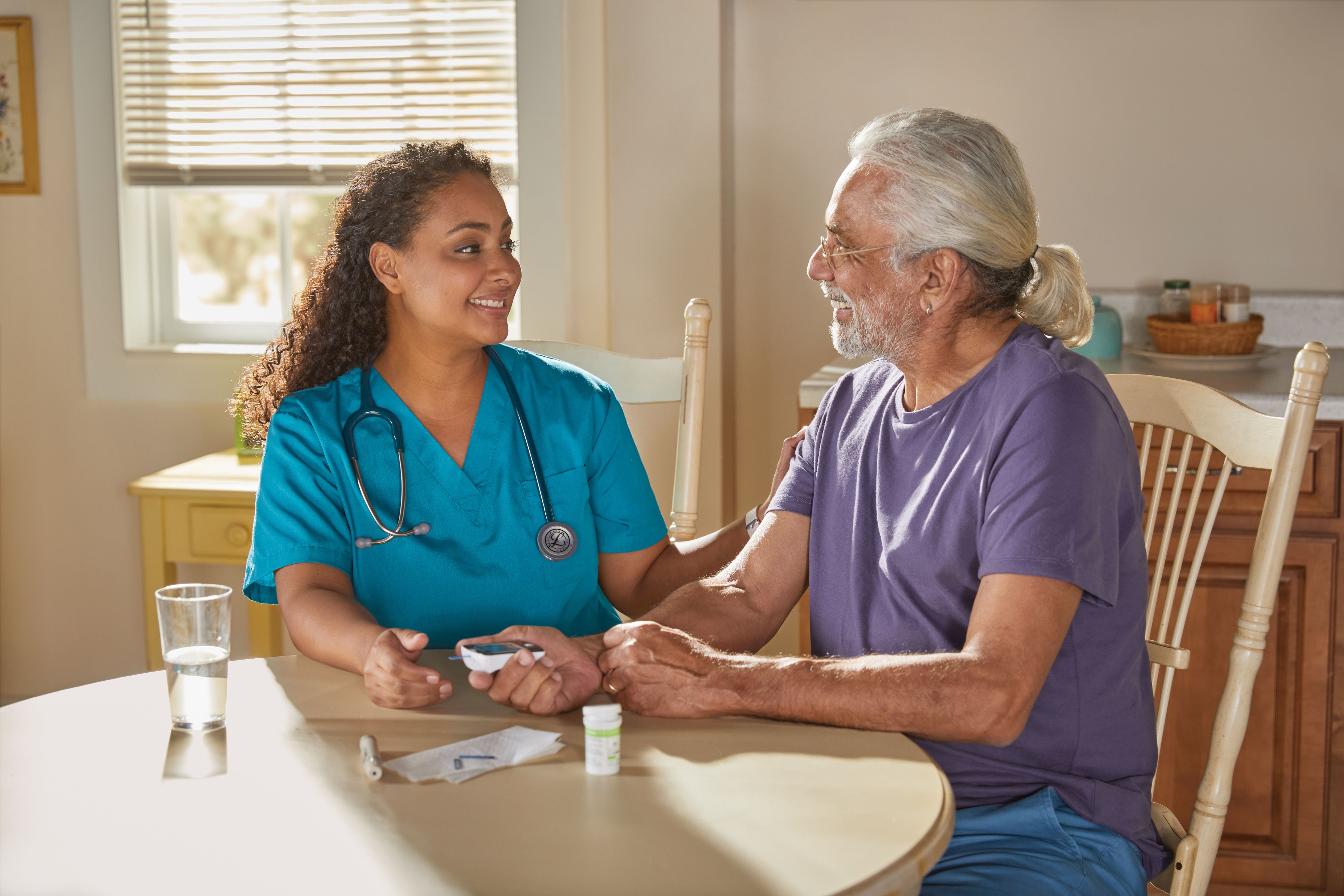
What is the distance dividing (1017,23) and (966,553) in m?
1.75

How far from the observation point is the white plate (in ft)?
7.61

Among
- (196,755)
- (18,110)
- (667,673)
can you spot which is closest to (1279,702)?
(667,673)

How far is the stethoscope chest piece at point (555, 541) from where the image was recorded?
5.05 ft

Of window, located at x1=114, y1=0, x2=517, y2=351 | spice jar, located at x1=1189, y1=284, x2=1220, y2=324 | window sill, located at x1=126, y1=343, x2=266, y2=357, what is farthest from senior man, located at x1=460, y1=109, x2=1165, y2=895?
window sill, located at x1=126, y1=343, x2=266, y2=357

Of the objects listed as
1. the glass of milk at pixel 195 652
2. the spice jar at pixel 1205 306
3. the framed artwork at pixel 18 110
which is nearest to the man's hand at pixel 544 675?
the glass of milk at pixel 195 652

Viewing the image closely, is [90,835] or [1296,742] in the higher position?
[90,835]

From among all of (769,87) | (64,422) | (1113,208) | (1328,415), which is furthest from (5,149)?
(1328,415)

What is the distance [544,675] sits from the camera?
117 cm

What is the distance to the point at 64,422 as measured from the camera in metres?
2.89

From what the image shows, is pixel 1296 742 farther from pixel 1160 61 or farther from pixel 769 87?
pixel 769 87

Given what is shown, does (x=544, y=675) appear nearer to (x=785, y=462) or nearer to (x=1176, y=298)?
(x=785, y=462)

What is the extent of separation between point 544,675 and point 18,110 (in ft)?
7.75

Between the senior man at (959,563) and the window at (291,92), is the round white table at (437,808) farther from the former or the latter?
the window at (291,92)

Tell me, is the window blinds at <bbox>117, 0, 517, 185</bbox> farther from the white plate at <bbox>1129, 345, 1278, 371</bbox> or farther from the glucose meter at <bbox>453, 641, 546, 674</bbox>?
the glucose meter at <bbox>453, 641, 546, 674</bbox>
